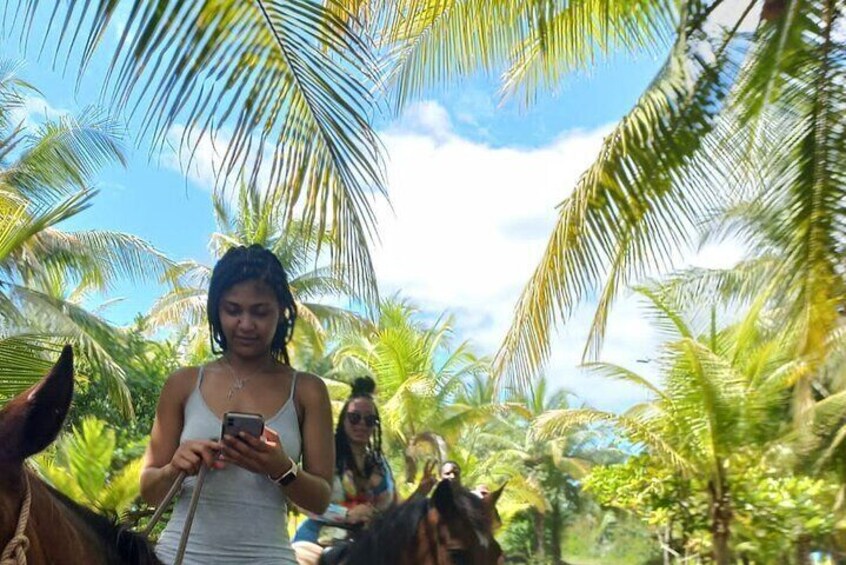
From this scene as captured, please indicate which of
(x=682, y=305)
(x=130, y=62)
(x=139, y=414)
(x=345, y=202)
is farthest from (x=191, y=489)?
(x=139, y=414)

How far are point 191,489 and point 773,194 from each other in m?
4.82

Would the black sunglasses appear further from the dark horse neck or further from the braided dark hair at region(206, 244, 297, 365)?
the dark horse neck

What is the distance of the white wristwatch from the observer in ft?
6.36

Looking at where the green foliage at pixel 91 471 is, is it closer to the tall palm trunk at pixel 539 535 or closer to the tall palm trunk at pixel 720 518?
the tall palm trunk at pixel 720 518

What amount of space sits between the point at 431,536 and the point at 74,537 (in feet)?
6.81

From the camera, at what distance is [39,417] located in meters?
1.26

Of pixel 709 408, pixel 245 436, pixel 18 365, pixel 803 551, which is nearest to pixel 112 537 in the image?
pixel 245 436

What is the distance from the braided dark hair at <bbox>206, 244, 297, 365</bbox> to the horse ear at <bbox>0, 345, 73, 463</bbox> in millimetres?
941

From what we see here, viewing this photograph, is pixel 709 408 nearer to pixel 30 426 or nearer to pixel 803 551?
pixel 803 551

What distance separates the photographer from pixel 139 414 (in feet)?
55.0

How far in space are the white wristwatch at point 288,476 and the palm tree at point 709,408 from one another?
9.65m

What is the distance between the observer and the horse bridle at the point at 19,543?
1179mm

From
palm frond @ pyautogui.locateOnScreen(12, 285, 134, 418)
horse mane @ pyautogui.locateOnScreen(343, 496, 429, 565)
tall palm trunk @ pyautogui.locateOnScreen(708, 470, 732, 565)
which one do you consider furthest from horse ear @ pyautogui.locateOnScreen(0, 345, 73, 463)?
tall palm trunk @ pyautogui.locateOnScreen(708, 470, 732, 565)

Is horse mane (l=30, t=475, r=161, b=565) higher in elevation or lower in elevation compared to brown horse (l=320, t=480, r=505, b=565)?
lower
